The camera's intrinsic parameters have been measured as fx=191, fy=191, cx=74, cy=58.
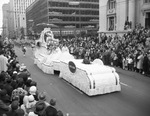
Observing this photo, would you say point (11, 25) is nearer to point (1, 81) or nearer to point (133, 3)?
point (133, 3)

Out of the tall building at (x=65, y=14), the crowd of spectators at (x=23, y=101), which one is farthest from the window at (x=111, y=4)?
the tall building at (x=65, y=14)

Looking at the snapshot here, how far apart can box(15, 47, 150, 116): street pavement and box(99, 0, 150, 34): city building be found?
1671 centimetres

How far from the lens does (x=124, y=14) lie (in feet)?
93.0

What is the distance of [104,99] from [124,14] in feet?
73.0

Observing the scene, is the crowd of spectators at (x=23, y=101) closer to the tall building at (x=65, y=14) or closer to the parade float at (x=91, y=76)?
the parade float at (x=91, y=76)

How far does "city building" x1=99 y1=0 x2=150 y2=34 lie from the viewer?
26609 mm

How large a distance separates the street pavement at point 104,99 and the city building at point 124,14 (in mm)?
16706

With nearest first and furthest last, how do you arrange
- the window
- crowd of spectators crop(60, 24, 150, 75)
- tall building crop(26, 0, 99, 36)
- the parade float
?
the parade float < crowd of spectators crop(60, 24, 150, 75) < the window < tall building crop(26, 0, 99, 36)

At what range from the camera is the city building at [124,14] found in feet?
87.3

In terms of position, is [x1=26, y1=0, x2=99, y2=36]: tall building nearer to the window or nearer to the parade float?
the window

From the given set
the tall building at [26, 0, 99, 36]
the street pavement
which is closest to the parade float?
the street pavement

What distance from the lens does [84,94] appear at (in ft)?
30.7

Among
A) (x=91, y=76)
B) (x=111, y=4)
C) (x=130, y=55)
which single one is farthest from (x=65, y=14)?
(x=91, y=76)

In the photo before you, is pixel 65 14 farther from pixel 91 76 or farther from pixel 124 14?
pixel 91 76
